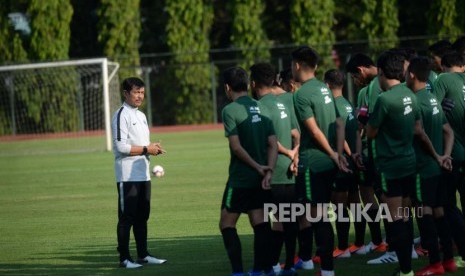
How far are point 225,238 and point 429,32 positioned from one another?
33.6 metres

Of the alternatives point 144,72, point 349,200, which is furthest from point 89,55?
point 349,200

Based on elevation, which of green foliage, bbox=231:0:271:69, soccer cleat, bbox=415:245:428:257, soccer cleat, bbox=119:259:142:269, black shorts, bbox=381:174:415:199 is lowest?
soccer cleat, bbox=415:245:428:257

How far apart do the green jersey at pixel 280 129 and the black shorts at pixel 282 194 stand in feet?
0.15

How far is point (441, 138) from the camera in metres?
10.4

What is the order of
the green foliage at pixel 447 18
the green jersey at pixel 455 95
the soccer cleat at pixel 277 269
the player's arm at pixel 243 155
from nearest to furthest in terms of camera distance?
1. the player's arm at pixel 243 155
2. the soccer cleat at pixel 277 269
3. the green jersey at pixel 455 95
4. the green foliage at pixel 447 18

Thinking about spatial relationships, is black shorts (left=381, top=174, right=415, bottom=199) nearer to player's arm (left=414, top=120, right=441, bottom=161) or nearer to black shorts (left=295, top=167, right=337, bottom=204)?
player's arm (left=414, top=120, right=441, bottom=161)

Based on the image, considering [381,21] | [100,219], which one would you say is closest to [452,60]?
[100,219]

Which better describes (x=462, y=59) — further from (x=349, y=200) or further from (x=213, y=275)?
(x=213, y=275)

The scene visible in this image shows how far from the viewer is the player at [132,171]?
11555mm

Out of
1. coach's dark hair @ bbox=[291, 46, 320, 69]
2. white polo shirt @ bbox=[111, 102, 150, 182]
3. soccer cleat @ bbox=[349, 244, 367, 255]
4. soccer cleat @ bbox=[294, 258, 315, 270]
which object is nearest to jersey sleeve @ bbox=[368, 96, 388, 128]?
coach's dark hair @ bbox=[291, 46, 320, 69]

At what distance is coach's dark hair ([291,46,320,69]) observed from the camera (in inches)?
393

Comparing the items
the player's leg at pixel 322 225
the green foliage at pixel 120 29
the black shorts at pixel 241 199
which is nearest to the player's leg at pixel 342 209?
the player's leg at pixel 322 225

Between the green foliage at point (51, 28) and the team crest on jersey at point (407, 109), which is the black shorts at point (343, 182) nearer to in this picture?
the team crest on jersey at point (407, 109)

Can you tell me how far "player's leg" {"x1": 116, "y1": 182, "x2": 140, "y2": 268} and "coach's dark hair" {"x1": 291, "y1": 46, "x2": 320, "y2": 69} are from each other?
264 cm
